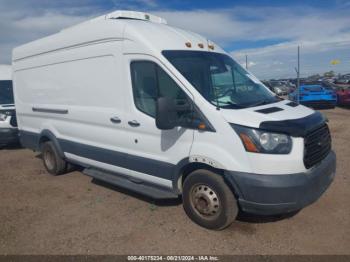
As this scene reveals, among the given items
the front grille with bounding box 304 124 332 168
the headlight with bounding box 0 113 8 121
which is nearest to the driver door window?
the front grille with bounding box 304 124 332 168

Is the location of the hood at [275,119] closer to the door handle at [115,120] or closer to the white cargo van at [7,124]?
the door handle at [115,120]

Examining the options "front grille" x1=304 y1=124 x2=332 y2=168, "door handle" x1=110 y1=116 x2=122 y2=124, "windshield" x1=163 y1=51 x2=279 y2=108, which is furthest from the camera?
"door handle" x1=110 y1=116 x2=122 y2=124

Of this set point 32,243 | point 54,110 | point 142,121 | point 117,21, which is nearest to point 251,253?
point 142,121

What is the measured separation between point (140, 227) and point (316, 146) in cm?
246

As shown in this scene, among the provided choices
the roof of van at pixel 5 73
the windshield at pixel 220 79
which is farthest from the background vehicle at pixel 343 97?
the roof of van at pixel 5 73

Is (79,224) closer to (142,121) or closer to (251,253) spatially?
(142,121)

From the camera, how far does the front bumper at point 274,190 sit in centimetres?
361

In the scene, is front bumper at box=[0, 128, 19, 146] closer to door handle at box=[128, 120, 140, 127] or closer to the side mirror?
door handle at box=[128, 120, 140, 127]

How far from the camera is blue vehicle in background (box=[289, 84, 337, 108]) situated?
16.2 metres

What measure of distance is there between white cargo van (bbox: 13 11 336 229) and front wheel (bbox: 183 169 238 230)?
0.04 ft

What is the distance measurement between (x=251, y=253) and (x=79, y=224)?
2344mm

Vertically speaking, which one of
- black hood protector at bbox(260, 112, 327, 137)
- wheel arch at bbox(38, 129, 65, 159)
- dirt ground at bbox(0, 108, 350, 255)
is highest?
black hood protector at bbox(260, 112, 327, 137)

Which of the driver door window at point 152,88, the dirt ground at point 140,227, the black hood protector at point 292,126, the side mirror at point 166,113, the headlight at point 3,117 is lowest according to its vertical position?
the dirt ground at point 140,227

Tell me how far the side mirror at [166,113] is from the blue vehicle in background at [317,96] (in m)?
13.7
